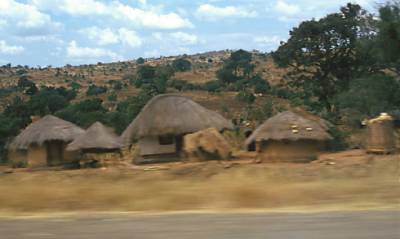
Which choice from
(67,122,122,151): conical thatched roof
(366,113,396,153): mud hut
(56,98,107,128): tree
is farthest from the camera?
(56,98,107,128): tree

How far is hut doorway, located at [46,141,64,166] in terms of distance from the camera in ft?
108

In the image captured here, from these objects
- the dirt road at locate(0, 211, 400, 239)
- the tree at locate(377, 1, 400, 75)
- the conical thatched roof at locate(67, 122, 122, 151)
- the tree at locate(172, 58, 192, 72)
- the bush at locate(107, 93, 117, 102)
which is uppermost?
the tree at locate(172, 58, 192, 72)

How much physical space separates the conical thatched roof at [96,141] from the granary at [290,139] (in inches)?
298

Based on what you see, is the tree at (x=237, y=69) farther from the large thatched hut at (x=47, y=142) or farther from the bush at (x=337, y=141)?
the bush at (x=337, y=141)

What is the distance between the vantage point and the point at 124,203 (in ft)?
23.4

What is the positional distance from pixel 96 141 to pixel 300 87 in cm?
1971

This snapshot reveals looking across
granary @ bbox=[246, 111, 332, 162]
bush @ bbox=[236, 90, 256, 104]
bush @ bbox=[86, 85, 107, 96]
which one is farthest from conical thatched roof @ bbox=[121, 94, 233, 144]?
bush @ bbox=[86, 85, 107, 96]

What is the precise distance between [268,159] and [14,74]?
63.5 m

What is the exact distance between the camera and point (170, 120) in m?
29.8

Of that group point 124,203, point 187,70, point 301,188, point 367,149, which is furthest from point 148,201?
point 187,70

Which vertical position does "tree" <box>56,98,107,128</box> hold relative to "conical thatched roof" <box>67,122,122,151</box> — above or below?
above

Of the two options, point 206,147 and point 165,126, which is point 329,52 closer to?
point 165,126

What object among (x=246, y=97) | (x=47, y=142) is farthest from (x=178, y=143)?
(x=246, y=97)

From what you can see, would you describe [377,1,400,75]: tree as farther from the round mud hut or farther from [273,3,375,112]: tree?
the round mud hut
